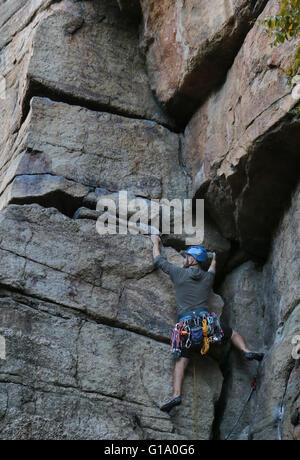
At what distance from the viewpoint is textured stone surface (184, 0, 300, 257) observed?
25.9ft

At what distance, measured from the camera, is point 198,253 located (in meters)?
8.52

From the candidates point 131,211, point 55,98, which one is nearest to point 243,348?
point 131,211

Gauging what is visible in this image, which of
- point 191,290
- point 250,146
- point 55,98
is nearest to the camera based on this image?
point 250,146

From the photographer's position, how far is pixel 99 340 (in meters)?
7.79

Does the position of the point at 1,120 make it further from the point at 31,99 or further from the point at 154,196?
the point at 154,196

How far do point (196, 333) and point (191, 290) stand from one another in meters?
0.56

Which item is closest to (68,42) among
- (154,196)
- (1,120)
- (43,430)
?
(1,120)

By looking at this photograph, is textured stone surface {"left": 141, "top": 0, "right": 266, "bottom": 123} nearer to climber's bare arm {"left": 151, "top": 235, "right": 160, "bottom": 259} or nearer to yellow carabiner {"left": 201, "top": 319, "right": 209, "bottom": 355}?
climber's bare arm {"left": 151, "top": 235, "right": 160, "bottom": 259}

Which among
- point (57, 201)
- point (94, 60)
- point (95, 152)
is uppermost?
point (94, 60)

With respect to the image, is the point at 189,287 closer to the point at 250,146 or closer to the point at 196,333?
the point at 196,333

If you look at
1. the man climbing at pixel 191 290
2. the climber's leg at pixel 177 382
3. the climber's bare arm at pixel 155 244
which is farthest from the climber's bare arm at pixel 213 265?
the climber's leg at pixel 177 382

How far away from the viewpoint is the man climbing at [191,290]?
26.5ft

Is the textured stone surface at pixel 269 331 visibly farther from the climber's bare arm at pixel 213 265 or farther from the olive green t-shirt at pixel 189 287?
the olive green t-shirt at pixel 189 287

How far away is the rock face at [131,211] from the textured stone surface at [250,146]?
0.07ft
